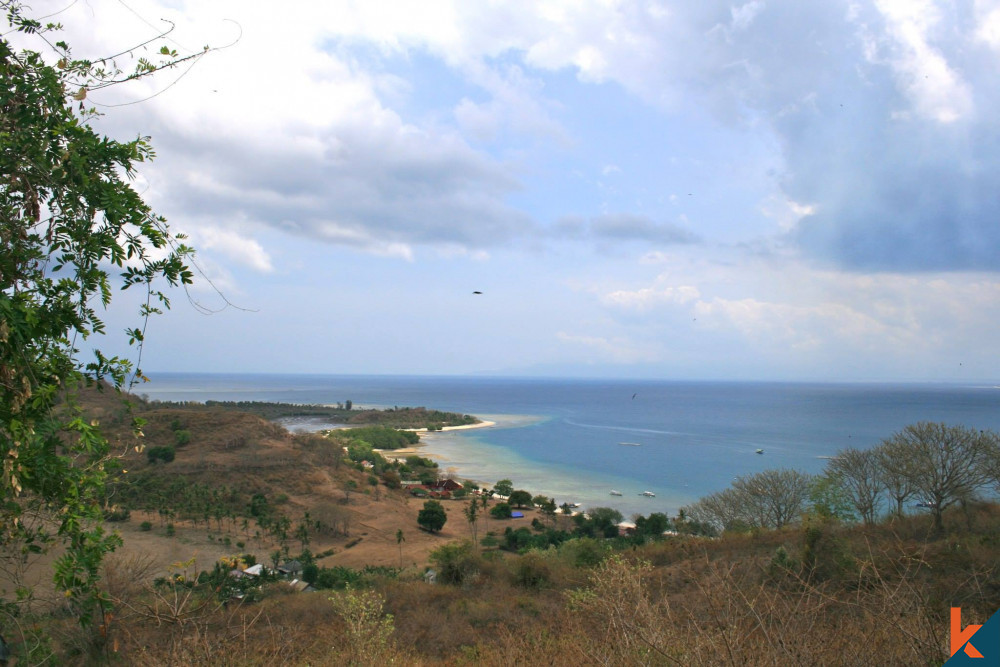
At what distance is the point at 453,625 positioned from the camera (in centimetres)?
1348

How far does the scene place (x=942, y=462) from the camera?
2303 centimetres

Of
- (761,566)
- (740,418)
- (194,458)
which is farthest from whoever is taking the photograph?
(740,418)

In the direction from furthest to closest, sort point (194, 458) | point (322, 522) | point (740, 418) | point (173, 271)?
point (740, 418) < point (194, 458) < point (322, 522) < point (173, 271)

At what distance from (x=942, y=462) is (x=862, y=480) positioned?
3739 millimetres

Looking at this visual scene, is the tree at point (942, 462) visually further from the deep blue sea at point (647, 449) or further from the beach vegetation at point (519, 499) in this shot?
the beach vegetation at point (519, 499)

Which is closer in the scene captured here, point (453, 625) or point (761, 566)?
point (453, 625)

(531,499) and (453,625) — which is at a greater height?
(453,625)

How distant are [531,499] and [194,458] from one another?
25.2 metres

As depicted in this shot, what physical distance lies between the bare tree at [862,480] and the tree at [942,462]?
4.06ft

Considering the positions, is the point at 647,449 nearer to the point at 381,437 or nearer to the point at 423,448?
the point at 423,448

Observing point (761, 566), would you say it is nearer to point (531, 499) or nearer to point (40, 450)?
point (40, 450)

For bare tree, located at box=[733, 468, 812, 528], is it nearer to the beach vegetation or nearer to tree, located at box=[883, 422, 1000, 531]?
tree, located at box=[883, 422, 1000, 531]

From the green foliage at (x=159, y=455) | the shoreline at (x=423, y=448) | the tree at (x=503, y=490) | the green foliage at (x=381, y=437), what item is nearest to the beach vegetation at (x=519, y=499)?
the tree at (x=503, y=490)

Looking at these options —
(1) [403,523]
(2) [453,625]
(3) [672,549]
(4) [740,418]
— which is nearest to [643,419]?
(4) [740,418]
